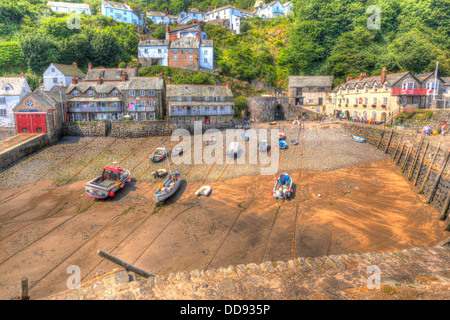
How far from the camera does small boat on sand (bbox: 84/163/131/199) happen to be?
77.6ft

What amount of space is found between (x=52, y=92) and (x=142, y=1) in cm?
7493

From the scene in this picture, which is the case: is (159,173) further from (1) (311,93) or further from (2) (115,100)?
(1) (311,93)

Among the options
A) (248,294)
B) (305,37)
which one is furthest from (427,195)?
(305,37)

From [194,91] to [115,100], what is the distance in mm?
12170

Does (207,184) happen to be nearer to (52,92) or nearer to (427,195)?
(427,195)

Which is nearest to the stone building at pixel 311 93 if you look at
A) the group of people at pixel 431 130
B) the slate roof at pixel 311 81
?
the slate roof at pixel 311 81

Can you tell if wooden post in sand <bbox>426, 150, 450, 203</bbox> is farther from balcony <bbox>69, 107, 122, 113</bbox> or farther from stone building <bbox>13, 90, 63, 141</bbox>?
stone building <bbox>13, 90, 63, 141</bbox>

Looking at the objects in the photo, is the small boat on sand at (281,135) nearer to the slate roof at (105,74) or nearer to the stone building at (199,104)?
the stone building at (199,104)

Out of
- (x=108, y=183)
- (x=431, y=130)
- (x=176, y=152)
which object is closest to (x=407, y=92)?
(x=431, y=130)

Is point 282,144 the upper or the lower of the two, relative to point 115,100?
lower

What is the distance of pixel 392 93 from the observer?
39.7 m

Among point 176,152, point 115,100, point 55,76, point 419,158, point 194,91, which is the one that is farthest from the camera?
point 55,76

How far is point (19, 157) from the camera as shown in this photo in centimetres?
3084

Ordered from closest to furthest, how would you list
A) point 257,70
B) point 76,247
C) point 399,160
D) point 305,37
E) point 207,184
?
point 76,247 < point 207,184 < point 399,160 < point 257,70 < point 305,37
